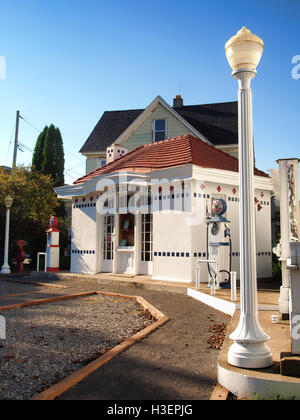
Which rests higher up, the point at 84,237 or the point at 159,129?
the point at 159,129

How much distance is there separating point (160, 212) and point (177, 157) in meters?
1.97

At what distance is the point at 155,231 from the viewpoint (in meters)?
12.2

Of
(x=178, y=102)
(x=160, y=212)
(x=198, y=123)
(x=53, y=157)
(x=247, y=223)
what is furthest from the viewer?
(x=53, y=157)

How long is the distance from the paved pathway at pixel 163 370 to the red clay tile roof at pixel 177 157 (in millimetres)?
6349

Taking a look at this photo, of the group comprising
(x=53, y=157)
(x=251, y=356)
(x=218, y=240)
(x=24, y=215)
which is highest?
(x=53, y=157)

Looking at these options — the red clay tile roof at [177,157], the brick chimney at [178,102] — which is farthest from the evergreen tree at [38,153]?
the red clay tile roof at [177,157]

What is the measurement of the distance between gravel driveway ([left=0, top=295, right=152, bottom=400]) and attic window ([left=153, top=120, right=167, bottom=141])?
45.3 ft

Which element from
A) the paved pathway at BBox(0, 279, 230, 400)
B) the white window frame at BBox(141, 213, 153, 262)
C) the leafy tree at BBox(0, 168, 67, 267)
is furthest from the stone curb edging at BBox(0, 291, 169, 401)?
the leafy tree at BBox(0, 168, 67, 267)

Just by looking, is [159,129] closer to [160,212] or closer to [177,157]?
[177,157]

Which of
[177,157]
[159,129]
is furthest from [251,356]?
[159,129]

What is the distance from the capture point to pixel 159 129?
21.6 metres
